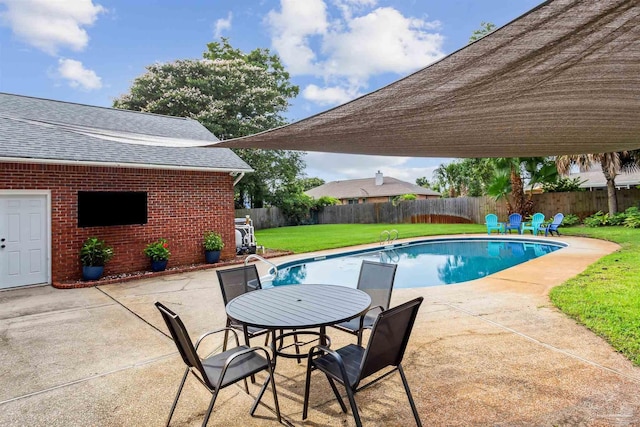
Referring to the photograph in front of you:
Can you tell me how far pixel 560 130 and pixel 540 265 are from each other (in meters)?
6.49

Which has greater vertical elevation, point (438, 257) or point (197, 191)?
point (197, 191)

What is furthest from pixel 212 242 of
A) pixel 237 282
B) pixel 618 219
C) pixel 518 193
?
pixel 618 219

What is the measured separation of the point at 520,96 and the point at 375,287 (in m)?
2.43

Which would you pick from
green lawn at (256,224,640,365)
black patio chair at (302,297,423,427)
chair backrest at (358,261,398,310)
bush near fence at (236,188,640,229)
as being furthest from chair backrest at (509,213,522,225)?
black patio chair at (302,297,423,427)

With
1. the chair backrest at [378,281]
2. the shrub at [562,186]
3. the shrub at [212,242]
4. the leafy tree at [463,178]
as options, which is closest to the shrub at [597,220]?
the shrub at [562,186]

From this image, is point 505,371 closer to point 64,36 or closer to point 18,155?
point 18,155

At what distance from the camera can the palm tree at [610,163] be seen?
49.9ft

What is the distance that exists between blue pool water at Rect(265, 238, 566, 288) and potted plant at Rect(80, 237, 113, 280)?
12.6ft

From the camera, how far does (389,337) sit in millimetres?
2338

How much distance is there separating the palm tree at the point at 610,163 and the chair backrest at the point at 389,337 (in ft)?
54.2

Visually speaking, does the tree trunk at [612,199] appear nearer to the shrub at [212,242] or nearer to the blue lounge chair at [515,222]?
the blue lounge chair at [515,222]

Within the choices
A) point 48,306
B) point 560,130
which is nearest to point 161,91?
point 48,306

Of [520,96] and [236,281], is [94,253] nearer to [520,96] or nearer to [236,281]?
[236,281]

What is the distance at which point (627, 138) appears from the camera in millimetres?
3285
